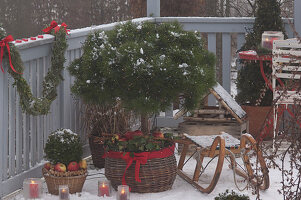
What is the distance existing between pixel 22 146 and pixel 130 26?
3.78 ft

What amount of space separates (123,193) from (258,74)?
2480 millimetres

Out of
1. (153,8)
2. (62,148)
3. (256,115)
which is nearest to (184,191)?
(62,148)

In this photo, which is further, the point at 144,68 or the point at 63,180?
the point at 63,180

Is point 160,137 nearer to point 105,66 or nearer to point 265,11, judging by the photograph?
point 105,66

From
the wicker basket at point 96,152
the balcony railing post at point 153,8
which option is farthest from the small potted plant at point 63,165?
the balcony railing post at point 153,8

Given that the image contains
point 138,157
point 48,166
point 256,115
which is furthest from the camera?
point 256,115

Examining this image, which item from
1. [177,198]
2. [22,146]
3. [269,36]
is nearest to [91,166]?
[22,146]

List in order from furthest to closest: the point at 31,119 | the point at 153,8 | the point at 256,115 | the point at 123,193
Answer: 1. the point at 153,8
2. the point at 256,115
3. the point at 31,119
4. the point at 123,193

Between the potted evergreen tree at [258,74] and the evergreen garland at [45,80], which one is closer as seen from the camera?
the evergreen garland at [45,80]

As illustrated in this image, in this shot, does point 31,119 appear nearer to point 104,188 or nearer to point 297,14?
point 104,188

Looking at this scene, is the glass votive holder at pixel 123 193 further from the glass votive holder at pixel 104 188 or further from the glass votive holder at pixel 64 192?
the glass votive holder at pixel 64 192

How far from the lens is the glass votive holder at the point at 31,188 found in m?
3.96

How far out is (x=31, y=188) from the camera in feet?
13.0

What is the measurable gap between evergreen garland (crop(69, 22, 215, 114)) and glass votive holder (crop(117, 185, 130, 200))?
498 millimetres
